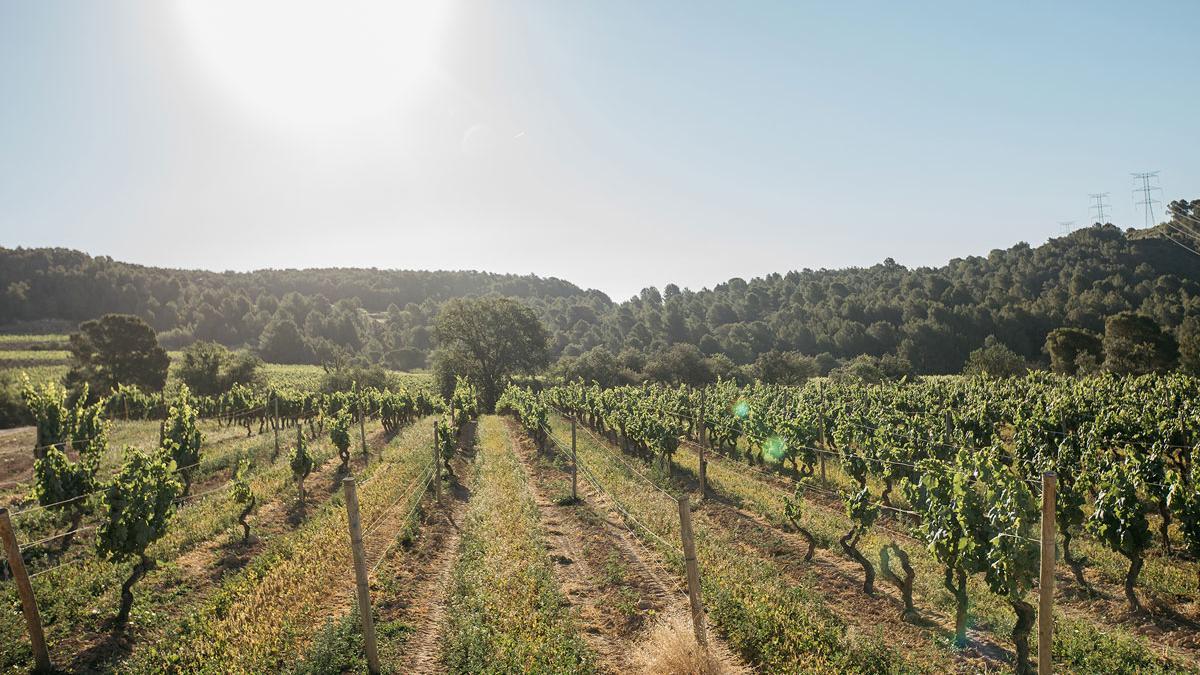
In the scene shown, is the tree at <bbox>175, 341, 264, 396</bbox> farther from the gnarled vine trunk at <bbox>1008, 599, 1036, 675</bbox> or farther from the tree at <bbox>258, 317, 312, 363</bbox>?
the gnarled vine trunk at <bbox>1008, 599, 1036, 675</bbox>

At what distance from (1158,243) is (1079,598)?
128 metres

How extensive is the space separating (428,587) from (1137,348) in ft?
202

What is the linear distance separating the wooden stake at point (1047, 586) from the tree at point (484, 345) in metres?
59.9

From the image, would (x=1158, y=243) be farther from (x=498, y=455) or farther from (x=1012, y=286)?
(x=498, y=455)

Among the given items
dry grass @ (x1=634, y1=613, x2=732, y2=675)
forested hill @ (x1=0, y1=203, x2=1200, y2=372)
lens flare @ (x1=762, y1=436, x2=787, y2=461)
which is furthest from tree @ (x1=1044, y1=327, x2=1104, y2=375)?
dry grass @ (x1=634, y1=613, x2=732, y2=675)

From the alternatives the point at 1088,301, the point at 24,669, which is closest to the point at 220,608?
the point at 24,669

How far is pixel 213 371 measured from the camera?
56.8 meters

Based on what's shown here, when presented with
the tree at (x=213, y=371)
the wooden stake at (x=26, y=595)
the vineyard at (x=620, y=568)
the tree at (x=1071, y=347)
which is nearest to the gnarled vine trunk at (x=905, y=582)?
the vineyard at (x=620, y=568)

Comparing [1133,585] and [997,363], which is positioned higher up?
[997,363]

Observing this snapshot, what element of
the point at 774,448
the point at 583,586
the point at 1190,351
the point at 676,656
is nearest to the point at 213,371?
the point at 774,448

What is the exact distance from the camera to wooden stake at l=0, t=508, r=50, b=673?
8.07 metres

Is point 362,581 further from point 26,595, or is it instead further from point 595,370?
point 595,370

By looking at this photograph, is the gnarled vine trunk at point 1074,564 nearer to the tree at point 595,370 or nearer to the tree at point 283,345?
the tree at point 595,370

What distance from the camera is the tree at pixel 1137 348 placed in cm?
4844
